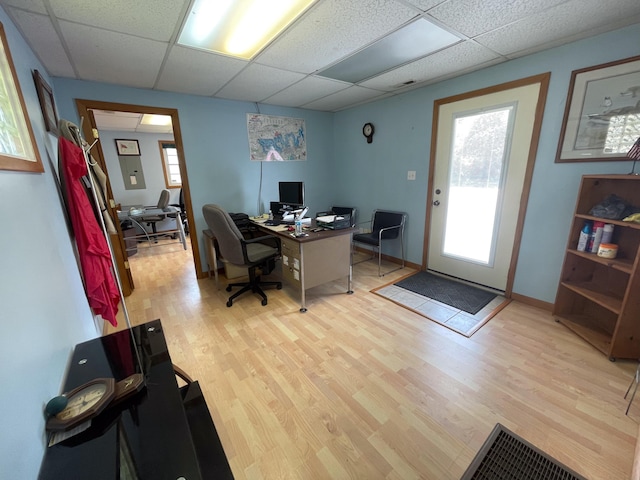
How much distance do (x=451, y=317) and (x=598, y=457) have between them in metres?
1.22

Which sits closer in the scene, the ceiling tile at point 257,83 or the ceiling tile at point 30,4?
the ceiling tile at point 30,4

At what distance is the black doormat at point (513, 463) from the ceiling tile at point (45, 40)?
333 cm

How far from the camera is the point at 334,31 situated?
178 centimetres

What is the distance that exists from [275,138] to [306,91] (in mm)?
873

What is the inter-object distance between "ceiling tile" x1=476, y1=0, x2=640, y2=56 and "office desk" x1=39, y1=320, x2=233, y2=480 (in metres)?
2.85

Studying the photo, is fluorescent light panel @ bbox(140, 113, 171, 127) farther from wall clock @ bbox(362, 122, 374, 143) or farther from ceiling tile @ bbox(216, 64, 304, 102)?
wall clock @ bbox(362, 122, 374, 143)

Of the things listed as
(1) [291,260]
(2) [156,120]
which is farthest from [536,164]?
(2) [156,120]

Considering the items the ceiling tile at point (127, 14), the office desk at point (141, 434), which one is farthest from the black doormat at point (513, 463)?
the ceiling tile at point (127, 14)

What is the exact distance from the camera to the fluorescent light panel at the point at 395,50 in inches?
71.6

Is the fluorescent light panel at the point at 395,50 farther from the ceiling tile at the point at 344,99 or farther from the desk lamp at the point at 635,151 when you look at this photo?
the desk lamp at the point at 635,151

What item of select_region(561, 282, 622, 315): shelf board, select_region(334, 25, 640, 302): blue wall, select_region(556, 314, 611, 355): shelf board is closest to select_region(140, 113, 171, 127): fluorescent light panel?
select_region(334, 25, 640, 302): blue wall

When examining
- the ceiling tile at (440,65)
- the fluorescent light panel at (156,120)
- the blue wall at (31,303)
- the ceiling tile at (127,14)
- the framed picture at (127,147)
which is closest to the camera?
the blue wall at (31,303)

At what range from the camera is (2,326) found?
71 centimetres

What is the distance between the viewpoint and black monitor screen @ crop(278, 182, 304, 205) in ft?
10.7
